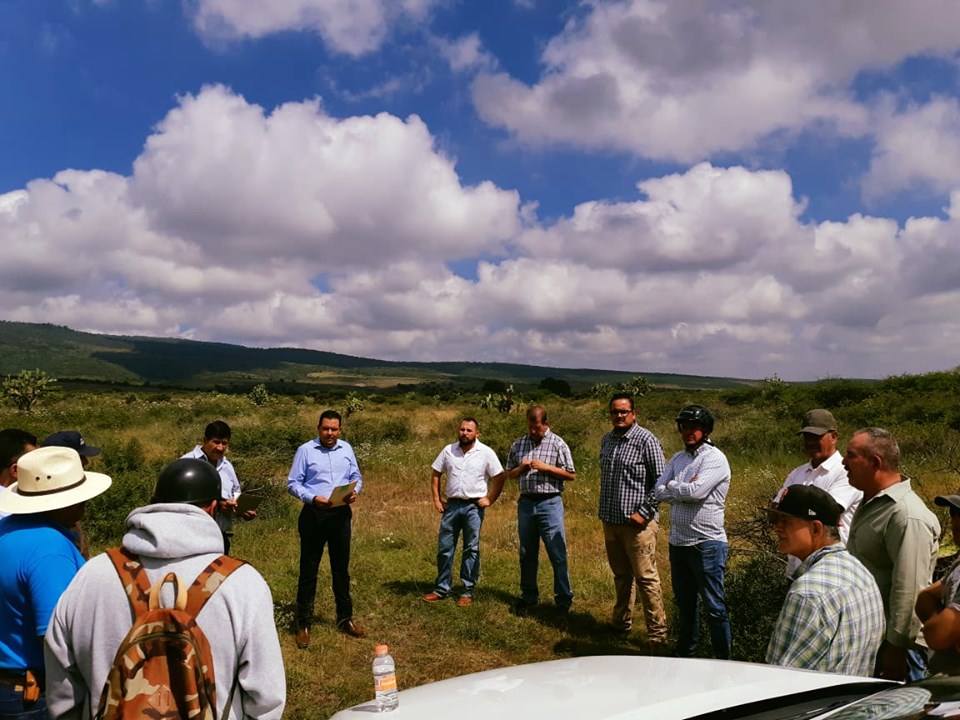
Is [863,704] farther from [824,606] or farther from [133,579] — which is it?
[133,579]

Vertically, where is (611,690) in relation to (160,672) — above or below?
below

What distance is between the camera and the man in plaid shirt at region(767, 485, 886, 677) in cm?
250

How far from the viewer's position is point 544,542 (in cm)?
672

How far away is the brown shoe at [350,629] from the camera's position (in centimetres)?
616

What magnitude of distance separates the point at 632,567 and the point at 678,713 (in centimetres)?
405

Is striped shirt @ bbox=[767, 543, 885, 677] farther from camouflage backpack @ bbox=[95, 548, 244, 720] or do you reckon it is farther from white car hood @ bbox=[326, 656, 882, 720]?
camouflage backpack @ bbox=[95, 548, 244, 720]

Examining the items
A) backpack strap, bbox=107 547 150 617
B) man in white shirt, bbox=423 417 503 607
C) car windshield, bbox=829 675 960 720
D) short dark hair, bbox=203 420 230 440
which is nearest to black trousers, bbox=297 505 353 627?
short dark hair, bbox=203 420 230 440

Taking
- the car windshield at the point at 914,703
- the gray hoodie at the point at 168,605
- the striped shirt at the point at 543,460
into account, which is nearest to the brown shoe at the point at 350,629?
the striped shirt at the point at 543,460

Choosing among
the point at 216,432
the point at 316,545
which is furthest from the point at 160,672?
the point at 316,545

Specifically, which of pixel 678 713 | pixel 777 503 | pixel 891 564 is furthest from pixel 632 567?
pixel 678 713

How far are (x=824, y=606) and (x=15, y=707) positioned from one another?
3.09 metres

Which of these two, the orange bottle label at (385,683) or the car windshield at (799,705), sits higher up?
the car windshield at (799,705)

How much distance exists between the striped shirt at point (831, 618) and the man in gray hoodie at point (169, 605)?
6.27 feet

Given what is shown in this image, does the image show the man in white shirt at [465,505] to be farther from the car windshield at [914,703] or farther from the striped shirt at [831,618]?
the car windshield at [914,703]
